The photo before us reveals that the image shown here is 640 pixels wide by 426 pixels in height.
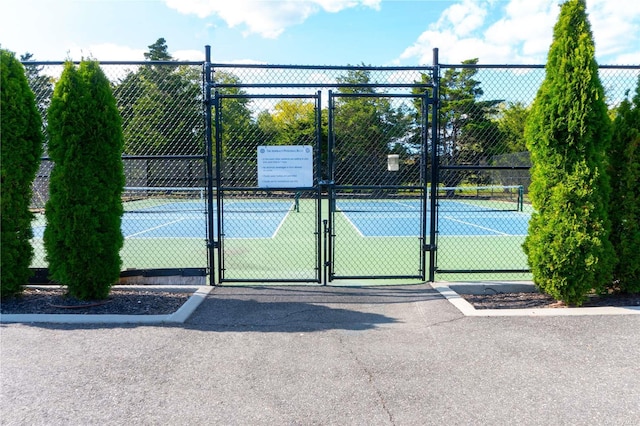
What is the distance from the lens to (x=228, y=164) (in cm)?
684

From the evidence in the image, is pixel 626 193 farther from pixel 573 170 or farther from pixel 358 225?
pixel 358 225

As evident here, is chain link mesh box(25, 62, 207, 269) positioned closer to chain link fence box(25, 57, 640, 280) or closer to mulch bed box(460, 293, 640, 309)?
chain link fence box(25, 57, 640, 280)

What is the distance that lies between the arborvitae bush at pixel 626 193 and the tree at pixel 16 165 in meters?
7.16

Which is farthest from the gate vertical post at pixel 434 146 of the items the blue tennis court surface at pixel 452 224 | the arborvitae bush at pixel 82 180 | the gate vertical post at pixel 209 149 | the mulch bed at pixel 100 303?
the blue tennis court surface at pixel 452 224

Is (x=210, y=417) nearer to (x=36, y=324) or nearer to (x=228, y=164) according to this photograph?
(x=36, y=324)

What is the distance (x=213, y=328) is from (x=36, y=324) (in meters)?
1.89

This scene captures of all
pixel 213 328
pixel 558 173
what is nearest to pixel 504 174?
pixel 558 173

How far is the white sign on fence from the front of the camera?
245 inches

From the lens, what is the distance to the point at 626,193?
5.43 m

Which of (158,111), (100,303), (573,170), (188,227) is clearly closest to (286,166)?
(158,111)

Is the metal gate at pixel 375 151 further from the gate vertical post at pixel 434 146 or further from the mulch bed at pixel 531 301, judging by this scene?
the mulch bed at pixel 531 301

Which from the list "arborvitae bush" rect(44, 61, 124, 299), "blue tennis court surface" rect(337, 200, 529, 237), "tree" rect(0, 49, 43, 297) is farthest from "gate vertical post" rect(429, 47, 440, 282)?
"tree" rect(0, 49, 43, 297)

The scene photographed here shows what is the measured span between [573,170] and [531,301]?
1.73 metres

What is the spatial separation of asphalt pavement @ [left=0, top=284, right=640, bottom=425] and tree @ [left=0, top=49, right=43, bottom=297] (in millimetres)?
1079
